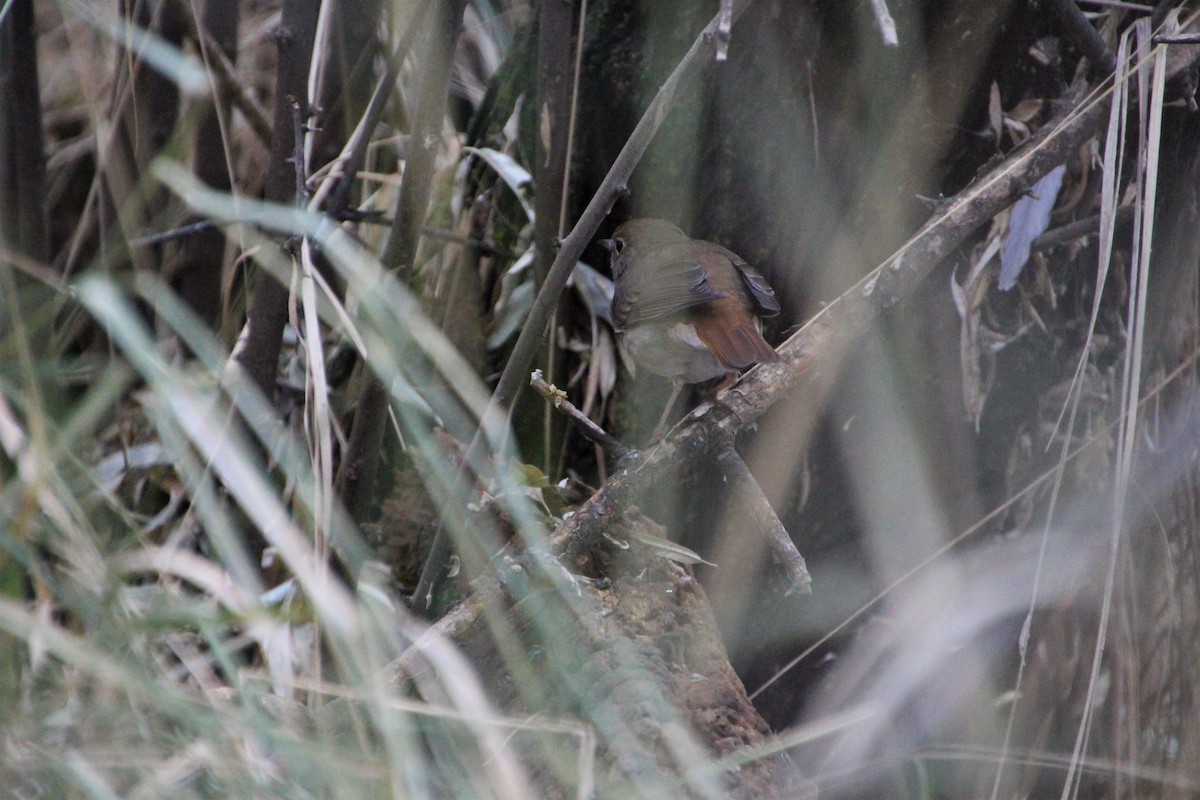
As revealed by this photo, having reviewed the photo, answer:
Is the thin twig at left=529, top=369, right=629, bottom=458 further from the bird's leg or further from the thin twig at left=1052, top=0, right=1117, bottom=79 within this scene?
the thin twig at left=1052, top=0, right=1117, bottom=79

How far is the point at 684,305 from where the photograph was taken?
1.88m

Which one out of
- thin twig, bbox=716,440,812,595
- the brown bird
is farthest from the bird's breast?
thin twig, bbox=716,440,812,595

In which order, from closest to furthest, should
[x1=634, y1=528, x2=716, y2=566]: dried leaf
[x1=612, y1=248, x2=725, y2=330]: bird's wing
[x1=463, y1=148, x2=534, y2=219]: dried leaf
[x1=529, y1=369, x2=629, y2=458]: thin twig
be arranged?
[x1=529, y1=369, x2=629, y2=458]: thin twig < [x1=634, y1=528, x2=716, y2=566]: dried leaf < [x1=612, y1=248, x2=725, y2=330]: bird's wing < [x1=463, y1=148, x2=534, y2=219]: dried leaf

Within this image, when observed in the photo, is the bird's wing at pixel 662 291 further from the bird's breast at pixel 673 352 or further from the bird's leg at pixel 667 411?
the bird's leg at pixel 667 411

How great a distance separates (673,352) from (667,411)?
0.36 ft

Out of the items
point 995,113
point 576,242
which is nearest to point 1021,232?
point 995,113

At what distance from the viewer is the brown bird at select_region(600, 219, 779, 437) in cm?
179

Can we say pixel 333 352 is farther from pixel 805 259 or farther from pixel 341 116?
pixel 805 259

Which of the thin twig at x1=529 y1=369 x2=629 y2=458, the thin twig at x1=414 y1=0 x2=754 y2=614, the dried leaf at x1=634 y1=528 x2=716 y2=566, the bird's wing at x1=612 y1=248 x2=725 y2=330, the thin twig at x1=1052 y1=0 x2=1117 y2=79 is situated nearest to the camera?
the thin twig at x1=414 y1=0 x2=754 y2=614

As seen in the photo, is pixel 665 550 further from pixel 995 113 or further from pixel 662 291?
pixel 995 113

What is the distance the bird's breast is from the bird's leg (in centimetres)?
5

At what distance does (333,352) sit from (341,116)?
1.67 feet

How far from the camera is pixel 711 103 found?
6.36 ft

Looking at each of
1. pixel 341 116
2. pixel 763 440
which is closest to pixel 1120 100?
pixel 763 440
